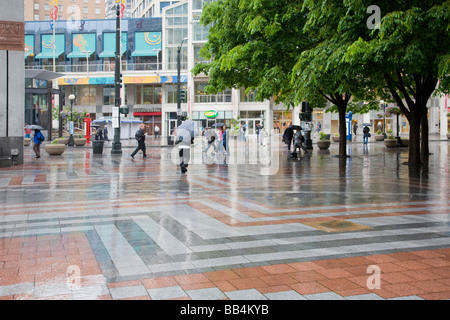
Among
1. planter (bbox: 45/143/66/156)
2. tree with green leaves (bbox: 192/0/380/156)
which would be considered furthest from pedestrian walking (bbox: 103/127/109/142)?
tree with green leaves (bbox: 192/0/380/156)

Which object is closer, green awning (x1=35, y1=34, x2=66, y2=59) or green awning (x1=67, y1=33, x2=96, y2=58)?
green awning (x1=67, y1=33, x2=96, y2=58)

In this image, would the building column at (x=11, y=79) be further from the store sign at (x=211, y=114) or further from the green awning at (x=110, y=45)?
the green awning at (x=110, y=45)

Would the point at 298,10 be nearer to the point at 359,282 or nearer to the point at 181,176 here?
the point at 181,176

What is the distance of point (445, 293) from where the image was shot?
421cm

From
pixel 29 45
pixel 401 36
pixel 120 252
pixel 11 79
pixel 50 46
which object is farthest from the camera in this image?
pixel 50 46

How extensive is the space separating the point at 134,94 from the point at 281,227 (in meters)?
68.0

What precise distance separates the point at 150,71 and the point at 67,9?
2445 inches

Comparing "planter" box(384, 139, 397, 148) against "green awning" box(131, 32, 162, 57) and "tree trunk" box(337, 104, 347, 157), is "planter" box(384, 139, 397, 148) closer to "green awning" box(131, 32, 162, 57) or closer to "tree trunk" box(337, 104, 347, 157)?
"tree trunk" box(337, 104, 347, 157)

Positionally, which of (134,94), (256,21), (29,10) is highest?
(29,10)

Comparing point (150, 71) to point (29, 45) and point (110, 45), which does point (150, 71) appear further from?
point (29, 45)

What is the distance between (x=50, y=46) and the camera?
2840 inches

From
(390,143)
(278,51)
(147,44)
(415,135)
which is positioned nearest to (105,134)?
(147,44)

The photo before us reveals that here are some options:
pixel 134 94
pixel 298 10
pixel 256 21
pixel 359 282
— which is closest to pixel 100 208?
pixel 359 282

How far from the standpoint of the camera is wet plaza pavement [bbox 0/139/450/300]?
Result: 4438 mm
